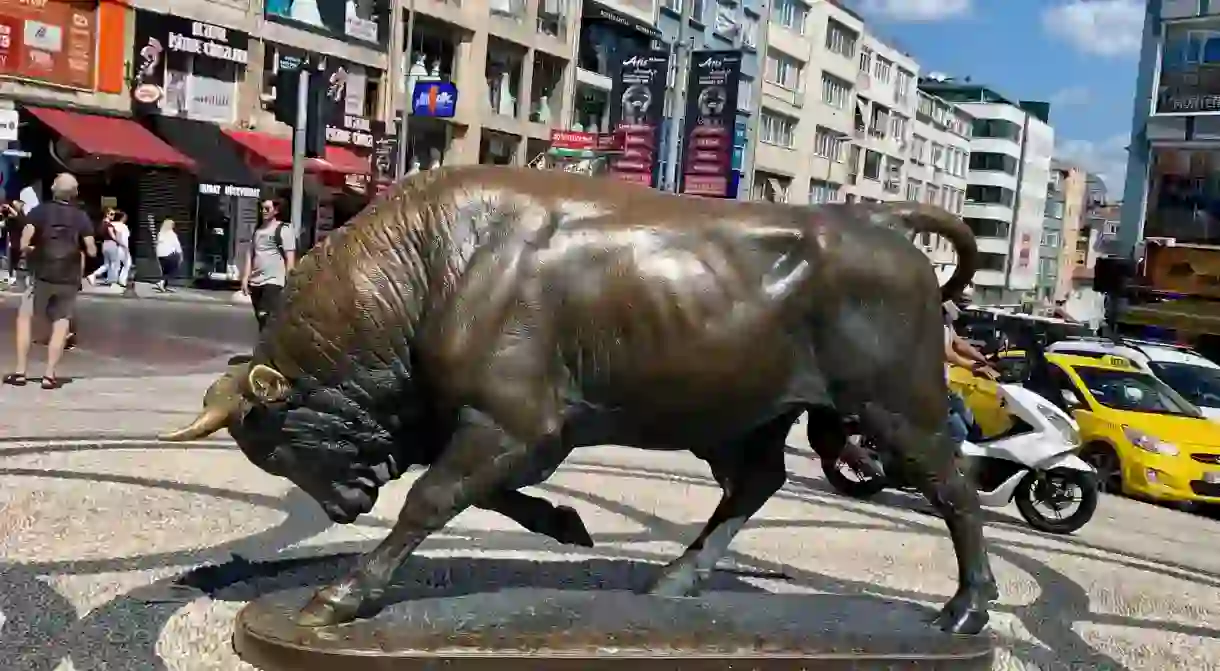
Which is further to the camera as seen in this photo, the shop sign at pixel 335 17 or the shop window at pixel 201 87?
the shop sign at pixel 335 17

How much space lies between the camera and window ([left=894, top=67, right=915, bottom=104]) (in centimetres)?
7238

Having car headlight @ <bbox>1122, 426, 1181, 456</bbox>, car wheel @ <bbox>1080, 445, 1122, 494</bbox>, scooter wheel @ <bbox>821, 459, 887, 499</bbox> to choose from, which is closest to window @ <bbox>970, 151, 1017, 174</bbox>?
car wheel @ <bbox>1080, 445, 1122, 494</bbox>

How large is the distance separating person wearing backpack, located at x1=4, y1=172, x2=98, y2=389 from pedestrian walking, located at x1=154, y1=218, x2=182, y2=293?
46.8 feet

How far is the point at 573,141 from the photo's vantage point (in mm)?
34469

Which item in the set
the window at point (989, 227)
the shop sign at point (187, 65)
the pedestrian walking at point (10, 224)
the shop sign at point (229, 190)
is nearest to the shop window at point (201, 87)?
the shop sign at point (187, 65)

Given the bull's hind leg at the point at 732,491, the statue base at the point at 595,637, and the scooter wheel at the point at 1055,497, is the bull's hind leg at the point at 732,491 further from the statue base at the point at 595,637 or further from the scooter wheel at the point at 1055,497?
the scooter wheel at the point at 1055,497

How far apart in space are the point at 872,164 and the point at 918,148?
33.6 feet

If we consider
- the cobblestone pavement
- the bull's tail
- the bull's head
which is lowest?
the cobblestone pavement

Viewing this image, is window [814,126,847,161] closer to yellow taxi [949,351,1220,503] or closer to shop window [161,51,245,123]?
shop window [161,51,245,123]

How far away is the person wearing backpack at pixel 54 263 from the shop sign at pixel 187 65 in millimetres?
16895

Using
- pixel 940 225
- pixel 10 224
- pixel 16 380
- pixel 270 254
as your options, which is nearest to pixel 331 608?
pixel 940 225

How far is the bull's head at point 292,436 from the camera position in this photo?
3.70 meters

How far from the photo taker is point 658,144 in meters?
35.4

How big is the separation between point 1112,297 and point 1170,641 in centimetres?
2872
